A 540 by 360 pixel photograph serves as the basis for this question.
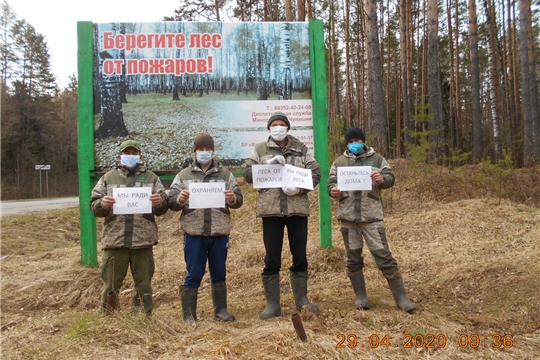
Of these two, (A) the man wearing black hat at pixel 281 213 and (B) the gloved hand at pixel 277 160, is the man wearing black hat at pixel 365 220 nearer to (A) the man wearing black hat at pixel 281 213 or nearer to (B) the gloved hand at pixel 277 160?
(A) the man wearing black hat at pixel 281 213

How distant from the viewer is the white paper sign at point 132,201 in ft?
13.9

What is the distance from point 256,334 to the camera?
142 inches

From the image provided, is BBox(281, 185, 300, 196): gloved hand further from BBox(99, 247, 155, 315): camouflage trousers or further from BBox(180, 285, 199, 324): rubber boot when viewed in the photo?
BBox(99, 247, 155, 315): camouflage trousers

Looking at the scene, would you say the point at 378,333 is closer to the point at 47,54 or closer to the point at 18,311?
the point at 18,311

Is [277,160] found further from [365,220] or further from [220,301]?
[220,301]

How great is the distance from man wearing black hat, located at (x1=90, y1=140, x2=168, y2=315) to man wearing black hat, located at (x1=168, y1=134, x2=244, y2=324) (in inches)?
11.3

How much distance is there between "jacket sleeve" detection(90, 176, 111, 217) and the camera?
4223 millimetres

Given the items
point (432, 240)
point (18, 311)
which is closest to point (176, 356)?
point (18, 311)

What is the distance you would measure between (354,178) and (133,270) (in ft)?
8.36

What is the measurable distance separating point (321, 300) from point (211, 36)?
4.12m

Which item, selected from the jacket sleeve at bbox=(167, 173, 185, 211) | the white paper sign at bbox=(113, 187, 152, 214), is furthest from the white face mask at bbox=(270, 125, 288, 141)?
the white paper sign at bbox=(113, 187, 152, 214)

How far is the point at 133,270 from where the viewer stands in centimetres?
439
